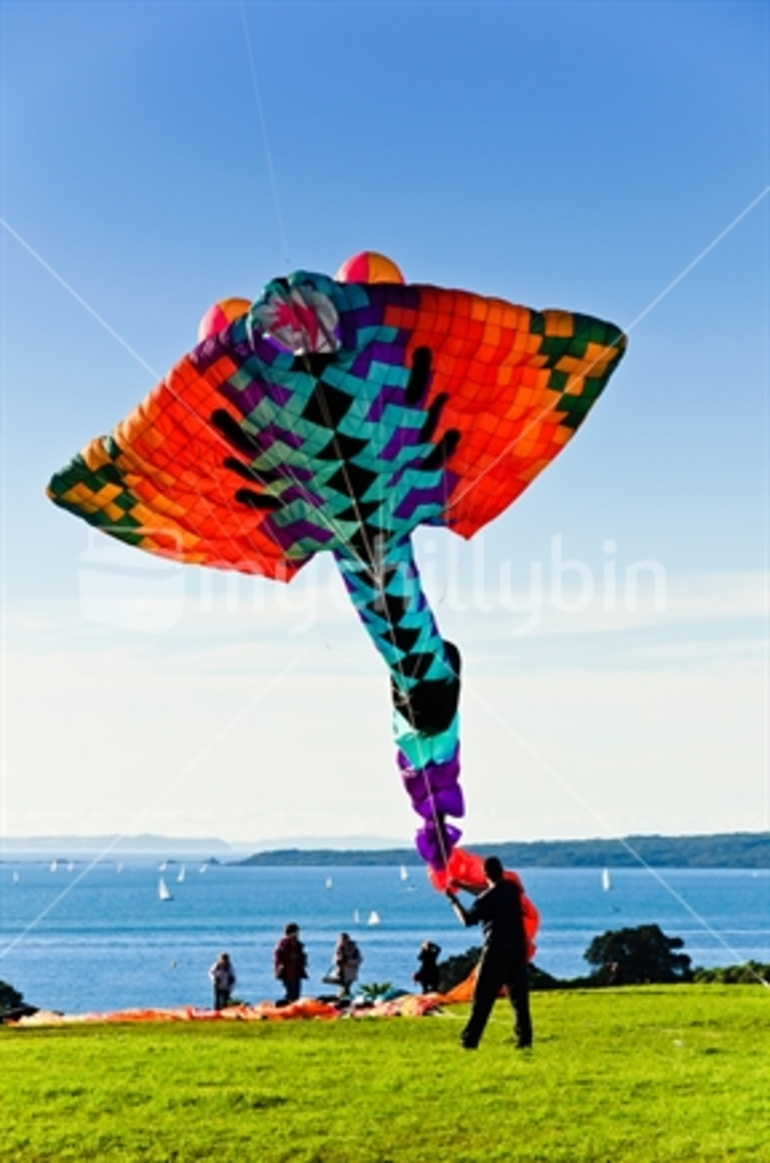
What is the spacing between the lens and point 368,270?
11695 mm

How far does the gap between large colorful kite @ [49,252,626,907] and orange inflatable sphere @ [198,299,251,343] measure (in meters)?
0.02

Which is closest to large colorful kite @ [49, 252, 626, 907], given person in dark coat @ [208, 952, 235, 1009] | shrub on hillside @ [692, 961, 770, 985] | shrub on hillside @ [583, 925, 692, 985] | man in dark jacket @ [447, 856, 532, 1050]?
man in dark jacket @ [447, 856, 532, 1050]

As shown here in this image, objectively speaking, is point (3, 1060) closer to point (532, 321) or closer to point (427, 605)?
point (427, 605)

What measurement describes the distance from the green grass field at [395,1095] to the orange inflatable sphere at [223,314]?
593cm

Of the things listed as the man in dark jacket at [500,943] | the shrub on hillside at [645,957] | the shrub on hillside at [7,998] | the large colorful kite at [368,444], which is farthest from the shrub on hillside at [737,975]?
the shrub on hillside at [7,998]

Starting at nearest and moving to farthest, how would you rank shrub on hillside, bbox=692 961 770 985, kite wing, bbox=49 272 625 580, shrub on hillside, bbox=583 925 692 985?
kite wing, bbox=49 272 625 580, shrub on hillside, bbox=692 961 770 985, shrub on hillside, bbox=583 925 692 985

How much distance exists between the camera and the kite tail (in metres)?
13.8

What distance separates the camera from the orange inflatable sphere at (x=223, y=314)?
480 inches

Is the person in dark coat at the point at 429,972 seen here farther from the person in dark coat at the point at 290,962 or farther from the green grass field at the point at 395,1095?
the green grass field at the point at 395,1095

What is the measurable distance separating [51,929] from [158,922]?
1080cm

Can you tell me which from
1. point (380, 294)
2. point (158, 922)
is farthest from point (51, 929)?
point (380, 294)

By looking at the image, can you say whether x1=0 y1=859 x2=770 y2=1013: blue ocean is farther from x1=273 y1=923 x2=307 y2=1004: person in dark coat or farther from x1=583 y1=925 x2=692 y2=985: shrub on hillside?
x1=273 y1=923 x2=307 y2=1004: person in dark coat

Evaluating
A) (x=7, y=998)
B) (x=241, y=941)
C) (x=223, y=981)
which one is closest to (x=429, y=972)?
(x=223, y=981)

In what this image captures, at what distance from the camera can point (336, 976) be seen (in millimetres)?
19031
